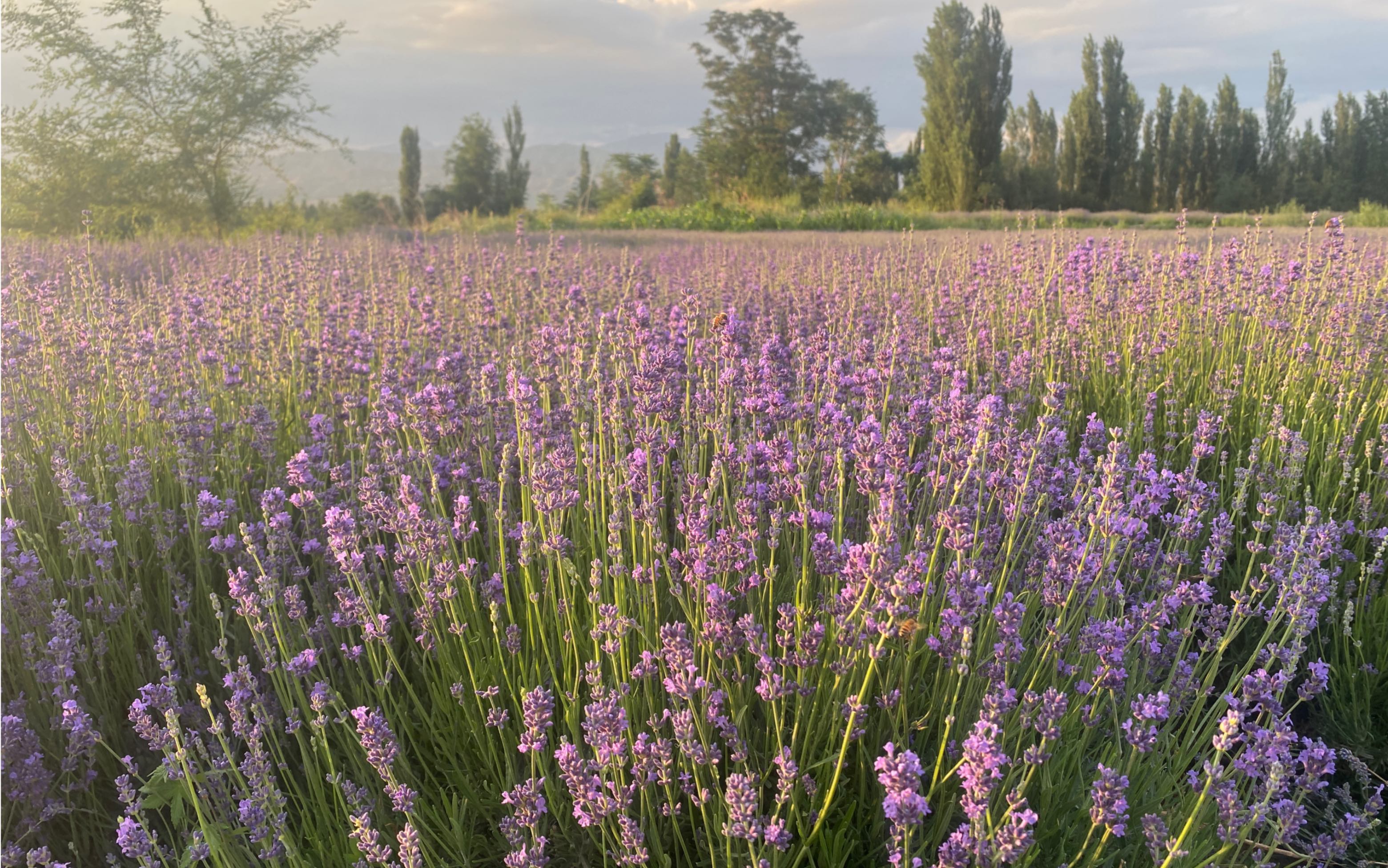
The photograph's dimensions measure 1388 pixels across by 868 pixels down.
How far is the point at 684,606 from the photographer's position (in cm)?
166

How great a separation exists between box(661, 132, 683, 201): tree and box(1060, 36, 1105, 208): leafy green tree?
1800 centimetres

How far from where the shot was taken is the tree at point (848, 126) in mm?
38656

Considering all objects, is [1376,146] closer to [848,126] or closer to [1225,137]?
[1225,137]

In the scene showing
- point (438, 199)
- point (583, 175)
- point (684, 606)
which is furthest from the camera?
point (438, 199)

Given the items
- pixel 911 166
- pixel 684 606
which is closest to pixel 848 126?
pixel 911 166

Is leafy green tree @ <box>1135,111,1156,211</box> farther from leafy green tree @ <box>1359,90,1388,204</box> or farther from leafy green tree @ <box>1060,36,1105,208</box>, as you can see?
leafy green tree @ <box>1359,90,1388,204</box>

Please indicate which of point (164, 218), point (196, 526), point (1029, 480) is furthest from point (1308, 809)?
point (164, 218)

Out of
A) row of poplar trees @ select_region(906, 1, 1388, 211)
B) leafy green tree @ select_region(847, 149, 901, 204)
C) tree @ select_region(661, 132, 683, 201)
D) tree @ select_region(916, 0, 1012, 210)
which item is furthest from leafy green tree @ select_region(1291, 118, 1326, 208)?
tree @ select_region(661, 132, 683, 201)

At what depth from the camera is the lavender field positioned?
1.45 metres

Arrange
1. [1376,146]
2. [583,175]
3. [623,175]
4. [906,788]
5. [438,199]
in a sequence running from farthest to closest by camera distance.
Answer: [623,175] < [438,199] < [583,175] < [1376,146] < [906,788]

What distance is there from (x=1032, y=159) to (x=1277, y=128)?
385 inches

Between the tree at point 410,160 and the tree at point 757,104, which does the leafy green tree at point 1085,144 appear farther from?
the tree at point 410,160

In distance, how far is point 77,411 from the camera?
287 centimetres

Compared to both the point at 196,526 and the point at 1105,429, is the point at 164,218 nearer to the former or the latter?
the point at 196,526
